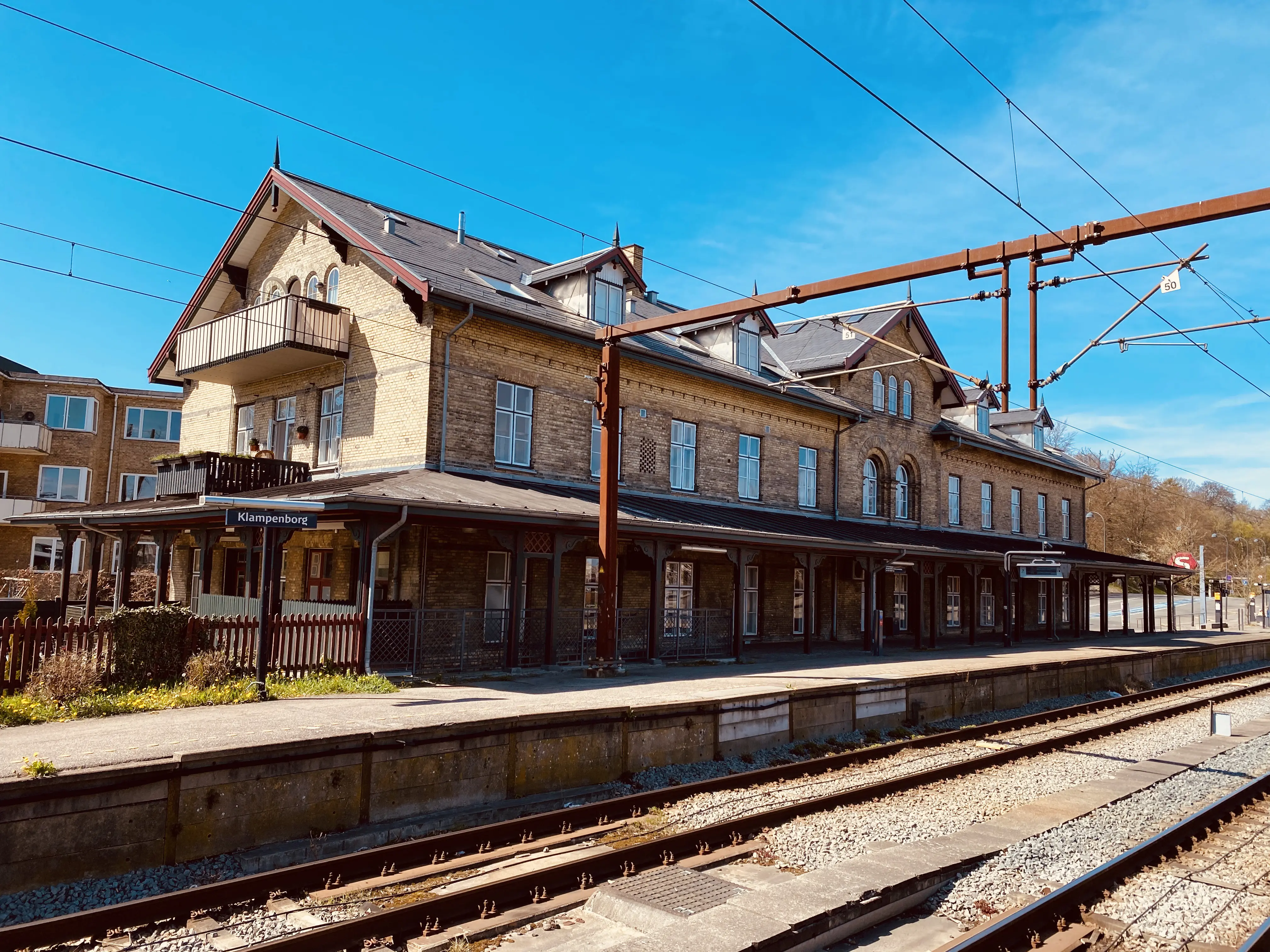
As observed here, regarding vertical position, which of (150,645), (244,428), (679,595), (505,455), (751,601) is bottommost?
(150,645)

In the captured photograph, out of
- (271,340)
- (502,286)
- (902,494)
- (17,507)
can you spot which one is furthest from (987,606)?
(17,507)

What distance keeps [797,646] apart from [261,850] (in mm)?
18575

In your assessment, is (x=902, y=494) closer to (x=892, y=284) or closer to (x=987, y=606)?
(x=987, y=606)

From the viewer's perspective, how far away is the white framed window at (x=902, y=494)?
3025 cm

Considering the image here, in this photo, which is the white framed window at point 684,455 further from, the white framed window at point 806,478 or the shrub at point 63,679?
the shrub at point 63,679

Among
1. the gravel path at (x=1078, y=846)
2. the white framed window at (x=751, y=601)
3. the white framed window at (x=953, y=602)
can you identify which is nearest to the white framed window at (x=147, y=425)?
the white framed window at (x=751, y=601)

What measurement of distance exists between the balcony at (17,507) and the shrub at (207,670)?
88.4 ft

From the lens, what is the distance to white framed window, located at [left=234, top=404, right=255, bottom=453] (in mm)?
22875

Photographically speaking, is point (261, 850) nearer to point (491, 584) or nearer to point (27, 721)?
point (27, 721)

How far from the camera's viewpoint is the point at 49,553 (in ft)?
111

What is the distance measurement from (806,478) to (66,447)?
2939cm

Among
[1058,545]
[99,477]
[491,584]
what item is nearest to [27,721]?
[491,584]

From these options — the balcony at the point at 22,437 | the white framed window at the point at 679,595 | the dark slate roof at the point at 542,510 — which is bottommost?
the white framed window at the point at 679,595

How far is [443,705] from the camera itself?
1103 centimetres
